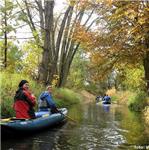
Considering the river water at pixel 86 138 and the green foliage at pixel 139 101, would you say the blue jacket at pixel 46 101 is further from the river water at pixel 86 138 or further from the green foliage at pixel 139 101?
the green foliage at pixel 139 101

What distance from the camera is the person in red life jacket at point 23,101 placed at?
13.9 meters

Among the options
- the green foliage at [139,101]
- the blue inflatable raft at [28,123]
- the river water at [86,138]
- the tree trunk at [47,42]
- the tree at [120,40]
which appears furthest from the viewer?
the green foliage at [139,101]

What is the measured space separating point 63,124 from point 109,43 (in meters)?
5.87

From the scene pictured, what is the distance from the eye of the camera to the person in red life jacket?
45.5ft

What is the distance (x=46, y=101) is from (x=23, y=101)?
3.87 m

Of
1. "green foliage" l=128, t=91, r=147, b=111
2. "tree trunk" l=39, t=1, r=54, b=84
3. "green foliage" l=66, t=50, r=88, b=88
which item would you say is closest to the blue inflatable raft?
"tree trunk" l=39, t=1, r=54, b=84

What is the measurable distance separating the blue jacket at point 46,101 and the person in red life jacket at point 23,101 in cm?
328

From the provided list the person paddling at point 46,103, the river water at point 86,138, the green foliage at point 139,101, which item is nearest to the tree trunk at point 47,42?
the green foliage at point 139,101

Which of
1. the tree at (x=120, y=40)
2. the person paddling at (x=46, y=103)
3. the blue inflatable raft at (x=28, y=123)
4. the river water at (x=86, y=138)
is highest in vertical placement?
the tree at (x=120, y=40)

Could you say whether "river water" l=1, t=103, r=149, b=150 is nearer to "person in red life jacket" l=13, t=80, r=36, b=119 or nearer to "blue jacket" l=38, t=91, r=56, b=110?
"person in red life jacket" l=13, t=80, r=36, b=119

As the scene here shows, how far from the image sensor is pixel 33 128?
47.1 feet

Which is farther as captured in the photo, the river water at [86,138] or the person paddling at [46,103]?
the person paddling at [46,103]

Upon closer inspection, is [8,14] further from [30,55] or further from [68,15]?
[30,55]

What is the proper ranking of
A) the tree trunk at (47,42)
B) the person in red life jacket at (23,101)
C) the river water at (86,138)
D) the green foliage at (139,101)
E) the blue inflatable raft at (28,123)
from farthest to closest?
the green foliage at (139,101), the tree trunk at (47,42), the person in red life jacket at (23,101), the blue inflatable raft at (28,123), the river water at (86,138)
